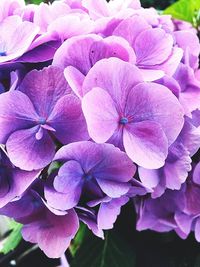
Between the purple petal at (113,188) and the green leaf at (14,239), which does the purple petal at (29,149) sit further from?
the green leaf at (14,239)

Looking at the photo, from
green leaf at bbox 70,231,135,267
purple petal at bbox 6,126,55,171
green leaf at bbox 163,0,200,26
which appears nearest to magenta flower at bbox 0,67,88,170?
purple petal at bbox 6,126,55,171

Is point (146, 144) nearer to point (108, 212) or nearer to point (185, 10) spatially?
point (108, 212)

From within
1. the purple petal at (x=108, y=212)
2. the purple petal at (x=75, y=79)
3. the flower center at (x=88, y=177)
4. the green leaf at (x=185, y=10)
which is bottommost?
the green leaf at (x=185, y=10)

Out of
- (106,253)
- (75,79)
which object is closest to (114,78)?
(75,79)

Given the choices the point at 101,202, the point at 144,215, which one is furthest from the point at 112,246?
the point at 101,202

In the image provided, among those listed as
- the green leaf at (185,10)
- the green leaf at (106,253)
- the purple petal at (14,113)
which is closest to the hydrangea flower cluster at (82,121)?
the purple petal at (14,113)

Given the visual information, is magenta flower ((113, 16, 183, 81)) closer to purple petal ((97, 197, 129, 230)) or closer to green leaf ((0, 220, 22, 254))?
purple petal ((97, 197, 129, 230))
